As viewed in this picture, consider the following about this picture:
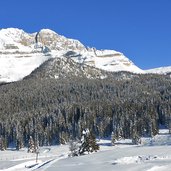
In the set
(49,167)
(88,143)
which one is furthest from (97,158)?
(88,143)

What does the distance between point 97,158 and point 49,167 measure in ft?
33.9

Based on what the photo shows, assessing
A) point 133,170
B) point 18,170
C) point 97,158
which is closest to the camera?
point 133,170

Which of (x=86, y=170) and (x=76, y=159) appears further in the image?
(x=76, y=159)

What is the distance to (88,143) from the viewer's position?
10794 cm

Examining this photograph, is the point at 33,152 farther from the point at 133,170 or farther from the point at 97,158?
the point at 133,170

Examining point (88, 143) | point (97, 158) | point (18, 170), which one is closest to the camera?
point (97, 158)

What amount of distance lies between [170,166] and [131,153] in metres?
23.5

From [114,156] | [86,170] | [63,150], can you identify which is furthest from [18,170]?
[63,150]

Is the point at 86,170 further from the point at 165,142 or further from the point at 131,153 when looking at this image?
the point at 165,142

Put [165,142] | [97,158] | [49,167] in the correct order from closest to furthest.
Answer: [49,167]
[97,158]
[165,142]

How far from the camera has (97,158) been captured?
265 feet

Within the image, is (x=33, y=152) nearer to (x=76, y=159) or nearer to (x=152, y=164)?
(x=76, y=159)

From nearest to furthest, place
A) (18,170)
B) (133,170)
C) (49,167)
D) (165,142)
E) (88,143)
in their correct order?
(133,170)
(49,167)
(18,170)
(88,143)
(165,142)

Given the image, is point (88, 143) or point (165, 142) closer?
point (88, 143)
